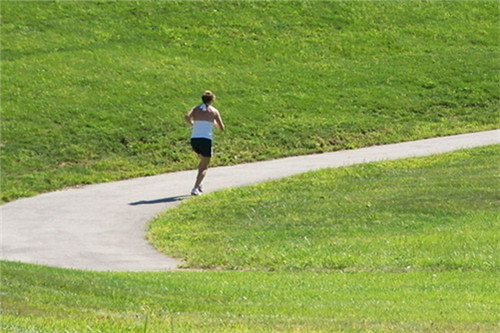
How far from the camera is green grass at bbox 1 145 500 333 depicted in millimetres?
9758

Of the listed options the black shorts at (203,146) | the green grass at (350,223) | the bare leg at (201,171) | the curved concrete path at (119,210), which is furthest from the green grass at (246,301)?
the black shorts at (203,146)

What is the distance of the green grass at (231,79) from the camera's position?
84.4ft

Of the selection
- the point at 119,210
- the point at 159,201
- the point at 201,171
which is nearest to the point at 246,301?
the point at 119,210

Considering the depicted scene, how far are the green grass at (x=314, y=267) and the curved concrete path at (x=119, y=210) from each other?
64 centimetres

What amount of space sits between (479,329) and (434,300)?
2.20 meters

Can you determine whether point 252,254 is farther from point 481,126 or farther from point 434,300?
point 481,126

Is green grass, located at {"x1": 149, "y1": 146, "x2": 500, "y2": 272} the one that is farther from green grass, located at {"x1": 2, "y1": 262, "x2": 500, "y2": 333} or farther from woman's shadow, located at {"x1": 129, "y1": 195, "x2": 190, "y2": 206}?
green grass, located at {"x1": 2, "y1": 262, "x2": 500, "y2": 333}

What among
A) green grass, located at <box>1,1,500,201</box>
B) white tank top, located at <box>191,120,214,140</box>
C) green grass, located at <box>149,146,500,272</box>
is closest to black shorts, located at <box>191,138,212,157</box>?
white tank top, located at <box>191,120,214,140</box>

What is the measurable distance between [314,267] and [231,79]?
18.1 meters

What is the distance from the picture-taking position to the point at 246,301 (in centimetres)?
1145

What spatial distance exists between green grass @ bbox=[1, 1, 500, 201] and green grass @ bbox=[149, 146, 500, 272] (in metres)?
4.50

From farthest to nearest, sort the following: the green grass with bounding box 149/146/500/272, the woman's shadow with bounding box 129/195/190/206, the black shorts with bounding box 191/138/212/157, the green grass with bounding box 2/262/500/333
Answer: the black shorts with bounding box 191/138/212/157 → the woman's shadow with bounding box 129/195/190/206 → the green grass with bounding box 149/146/500/272 → the green grass with bounding box 2/262/500/333

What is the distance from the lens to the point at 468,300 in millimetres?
11109

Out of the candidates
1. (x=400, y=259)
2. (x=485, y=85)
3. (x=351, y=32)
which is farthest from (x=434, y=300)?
(x=351, y=32)
